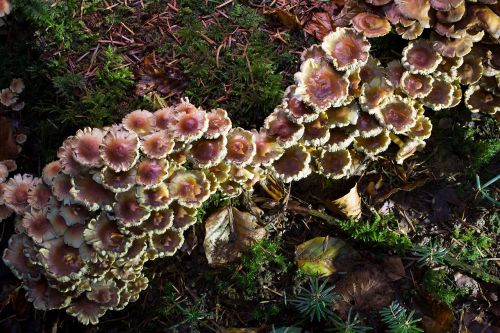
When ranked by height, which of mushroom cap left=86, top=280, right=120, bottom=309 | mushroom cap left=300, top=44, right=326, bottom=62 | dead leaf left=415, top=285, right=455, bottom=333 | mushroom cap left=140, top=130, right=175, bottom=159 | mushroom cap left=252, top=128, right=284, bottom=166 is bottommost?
dead leaf left=415, top=285, right=455, bottom=333

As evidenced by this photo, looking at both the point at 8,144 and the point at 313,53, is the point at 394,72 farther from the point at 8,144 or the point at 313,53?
the point at 8,144

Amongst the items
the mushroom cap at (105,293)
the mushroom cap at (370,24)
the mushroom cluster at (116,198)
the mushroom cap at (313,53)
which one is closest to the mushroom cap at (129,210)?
the mushroom cluster at (116,198)

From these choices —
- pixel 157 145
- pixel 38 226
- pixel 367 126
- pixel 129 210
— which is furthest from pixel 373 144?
pixel 38 226

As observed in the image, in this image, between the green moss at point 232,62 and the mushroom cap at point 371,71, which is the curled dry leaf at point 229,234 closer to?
the green moss at point 232,62

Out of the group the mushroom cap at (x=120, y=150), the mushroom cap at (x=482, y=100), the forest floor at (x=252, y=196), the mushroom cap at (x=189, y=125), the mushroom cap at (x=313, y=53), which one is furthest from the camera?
the mushroom cap at (x=482, y=100)

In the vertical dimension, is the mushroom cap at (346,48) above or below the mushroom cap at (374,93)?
above

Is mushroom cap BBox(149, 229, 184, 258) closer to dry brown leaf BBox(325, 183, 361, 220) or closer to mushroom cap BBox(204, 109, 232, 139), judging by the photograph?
mushroom cap BBox(204, 109, 232, 139)

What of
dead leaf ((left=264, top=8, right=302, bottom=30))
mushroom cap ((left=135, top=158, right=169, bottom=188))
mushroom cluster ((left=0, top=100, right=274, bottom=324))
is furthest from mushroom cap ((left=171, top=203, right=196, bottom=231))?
dead leaf ((left=264, top=8, right=302, bottom=30))
